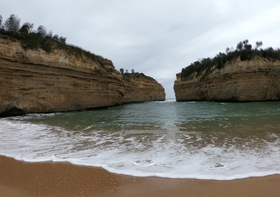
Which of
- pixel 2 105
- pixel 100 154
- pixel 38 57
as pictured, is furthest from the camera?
pixel 38 57

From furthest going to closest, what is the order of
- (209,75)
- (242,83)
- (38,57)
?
(209,75) < (242,83) < (38,57)

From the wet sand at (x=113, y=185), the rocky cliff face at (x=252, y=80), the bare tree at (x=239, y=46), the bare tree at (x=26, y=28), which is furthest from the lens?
the bare tree at (x=239, y=46)

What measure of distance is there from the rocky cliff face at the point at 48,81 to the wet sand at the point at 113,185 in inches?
477

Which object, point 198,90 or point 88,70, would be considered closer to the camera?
point 88,70

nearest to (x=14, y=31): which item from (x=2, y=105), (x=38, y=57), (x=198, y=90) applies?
(x=38, y=57)

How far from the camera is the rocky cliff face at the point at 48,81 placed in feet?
39.2

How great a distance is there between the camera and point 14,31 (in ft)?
42.6

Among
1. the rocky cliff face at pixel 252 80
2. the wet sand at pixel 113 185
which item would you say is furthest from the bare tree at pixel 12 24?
the rocky cliff face at pixel 252 80

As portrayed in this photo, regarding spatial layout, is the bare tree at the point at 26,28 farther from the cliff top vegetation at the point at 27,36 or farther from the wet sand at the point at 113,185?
the wet sand at the point at 113,185

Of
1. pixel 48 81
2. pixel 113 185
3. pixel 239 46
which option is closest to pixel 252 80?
pixel 239 46

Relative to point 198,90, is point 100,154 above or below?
below

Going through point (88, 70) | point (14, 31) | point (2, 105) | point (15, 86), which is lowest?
point (2, 105)

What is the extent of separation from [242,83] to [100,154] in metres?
23.0

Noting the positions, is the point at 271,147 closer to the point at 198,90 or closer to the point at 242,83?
the point at 242,83
